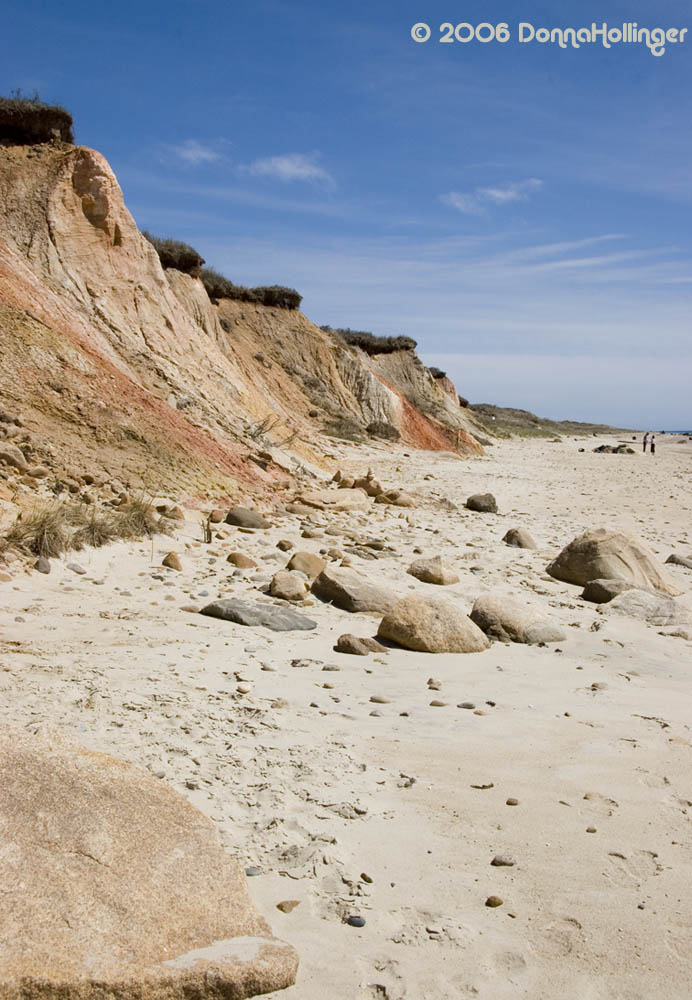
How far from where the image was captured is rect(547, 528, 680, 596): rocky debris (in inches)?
323

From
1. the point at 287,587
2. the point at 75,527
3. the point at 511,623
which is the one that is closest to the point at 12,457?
the point at 75,527

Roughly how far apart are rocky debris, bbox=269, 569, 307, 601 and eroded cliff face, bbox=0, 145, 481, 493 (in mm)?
3250

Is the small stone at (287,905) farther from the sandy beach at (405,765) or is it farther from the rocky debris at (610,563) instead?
the rocky debris at (610,563)

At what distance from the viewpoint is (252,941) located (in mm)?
2266

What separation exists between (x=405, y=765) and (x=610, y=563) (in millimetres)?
5234

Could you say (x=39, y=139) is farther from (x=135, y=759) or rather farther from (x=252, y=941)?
(x=252, y=941)

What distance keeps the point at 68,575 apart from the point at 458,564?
435 cm

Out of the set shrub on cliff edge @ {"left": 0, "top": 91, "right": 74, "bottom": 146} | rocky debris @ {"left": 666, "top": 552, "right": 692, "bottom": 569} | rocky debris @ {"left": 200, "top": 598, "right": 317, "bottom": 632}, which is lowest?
rocky debris @ {"left": 200, "top": 598, "right": 317, "bottom": 632}

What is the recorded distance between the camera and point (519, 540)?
1034cm

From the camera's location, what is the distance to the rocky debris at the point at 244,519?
29.8 ft

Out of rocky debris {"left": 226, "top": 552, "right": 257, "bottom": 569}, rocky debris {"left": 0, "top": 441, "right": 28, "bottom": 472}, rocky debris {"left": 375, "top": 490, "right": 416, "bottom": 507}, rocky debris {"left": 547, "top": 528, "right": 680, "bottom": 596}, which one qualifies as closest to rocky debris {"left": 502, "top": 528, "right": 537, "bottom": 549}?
rocky debris {"left": 547, "top": 528, "right": 680, "bottom": 596}

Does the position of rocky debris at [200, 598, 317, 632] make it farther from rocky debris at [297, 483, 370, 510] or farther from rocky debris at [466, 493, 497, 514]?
rocky debris at [466, 493, 497, 514]

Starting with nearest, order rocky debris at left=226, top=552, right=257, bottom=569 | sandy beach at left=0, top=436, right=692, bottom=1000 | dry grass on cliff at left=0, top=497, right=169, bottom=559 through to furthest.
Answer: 1. sandy beach at left=0, top=436, right=692, bottom=1000
2. dry grass on cliff at left=0, top=497, right=169, bottom=559
3. rocky debris at left=226, top=552, right=257, bottom=569

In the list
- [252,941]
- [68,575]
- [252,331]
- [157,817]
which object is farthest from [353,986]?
[252,331]
